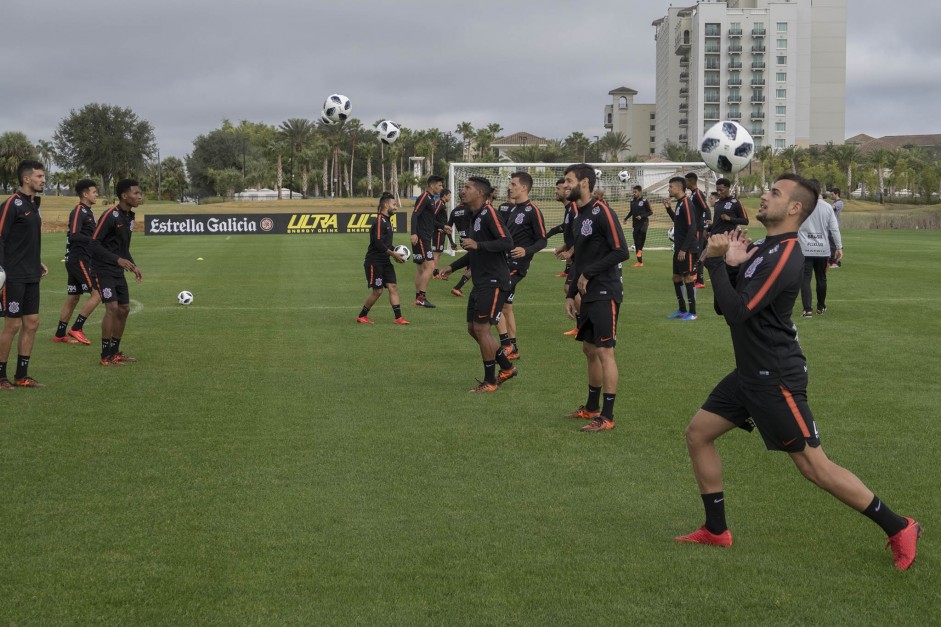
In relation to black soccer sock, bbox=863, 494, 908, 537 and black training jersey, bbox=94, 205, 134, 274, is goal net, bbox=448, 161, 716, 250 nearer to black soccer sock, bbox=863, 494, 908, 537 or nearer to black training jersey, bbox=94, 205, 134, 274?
black training jersey, bbox=94, 205, 134, 274

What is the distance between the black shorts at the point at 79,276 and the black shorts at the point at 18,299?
344 cm

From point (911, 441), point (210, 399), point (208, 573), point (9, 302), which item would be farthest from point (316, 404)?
point (911, 441)

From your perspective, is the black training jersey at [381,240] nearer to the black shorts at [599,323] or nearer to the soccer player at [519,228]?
the soccer player at [519,228]

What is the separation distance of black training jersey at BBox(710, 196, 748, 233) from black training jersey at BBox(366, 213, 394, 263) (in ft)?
17.2

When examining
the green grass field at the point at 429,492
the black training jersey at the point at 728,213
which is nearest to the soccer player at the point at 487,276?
the green grass field at the point at 429,492

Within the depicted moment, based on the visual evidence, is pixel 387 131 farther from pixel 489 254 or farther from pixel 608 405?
pixel 608 405

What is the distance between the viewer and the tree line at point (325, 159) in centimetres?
9169

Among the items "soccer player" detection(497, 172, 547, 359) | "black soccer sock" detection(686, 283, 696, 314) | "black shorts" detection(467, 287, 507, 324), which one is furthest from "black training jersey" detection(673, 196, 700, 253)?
"black shorts" detection(467, 287, 507, 324)

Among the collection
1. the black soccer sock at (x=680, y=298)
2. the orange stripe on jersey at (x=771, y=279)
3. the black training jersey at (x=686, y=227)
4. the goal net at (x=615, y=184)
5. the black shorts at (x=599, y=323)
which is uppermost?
the goal net at (x=615, y=184)

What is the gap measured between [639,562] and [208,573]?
2261mm

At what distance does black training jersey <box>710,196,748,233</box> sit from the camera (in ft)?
49.9

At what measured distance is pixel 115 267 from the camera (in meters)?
11.3

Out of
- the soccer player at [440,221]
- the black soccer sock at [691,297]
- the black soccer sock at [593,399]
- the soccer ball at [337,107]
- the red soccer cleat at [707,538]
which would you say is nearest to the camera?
Result: the red soccer cleat at [707,538]

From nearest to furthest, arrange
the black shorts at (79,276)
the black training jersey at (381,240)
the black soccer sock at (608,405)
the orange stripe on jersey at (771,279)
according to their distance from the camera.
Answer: the orange stripe on jersey at (771,279)
the black soccer sock at (608,405)
the black shorts at (79,276)
the black training jersey at (381,240)
